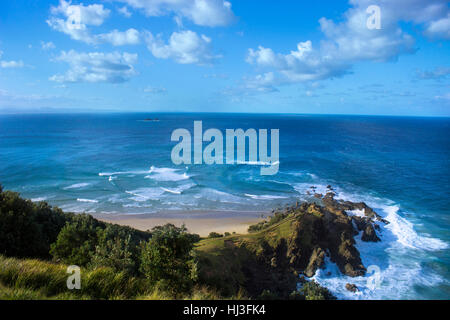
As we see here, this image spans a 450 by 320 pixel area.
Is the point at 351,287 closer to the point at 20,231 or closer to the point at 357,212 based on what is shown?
the point at 357,212

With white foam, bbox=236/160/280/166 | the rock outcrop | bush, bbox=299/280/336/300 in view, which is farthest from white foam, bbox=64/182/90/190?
bush, bbox=299/280/336/300

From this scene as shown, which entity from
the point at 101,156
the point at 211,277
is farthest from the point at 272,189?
the point at 101,156

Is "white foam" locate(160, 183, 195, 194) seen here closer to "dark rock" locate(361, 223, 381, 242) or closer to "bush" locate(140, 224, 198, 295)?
"dark rock" locate(361, 223, 381, 242)

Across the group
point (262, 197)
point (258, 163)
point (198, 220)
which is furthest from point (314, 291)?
point (258, 163)

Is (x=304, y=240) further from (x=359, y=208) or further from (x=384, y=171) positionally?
(x=384, y=171)

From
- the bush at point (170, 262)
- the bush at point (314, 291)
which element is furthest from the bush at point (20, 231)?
the bush at point (314, 291)
